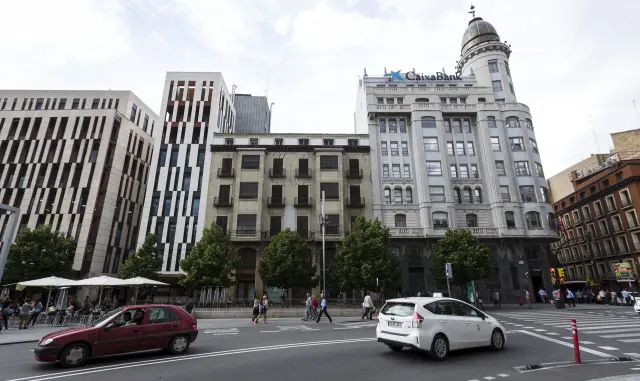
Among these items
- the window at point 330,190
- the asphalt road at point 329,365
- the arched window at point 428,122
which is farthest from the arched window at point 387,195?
the asphalt road at point 329,365

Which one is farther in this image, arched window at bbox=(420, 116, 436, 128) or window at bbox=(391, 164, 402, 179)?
arched window at bbox=(420, 116, 436, 128)

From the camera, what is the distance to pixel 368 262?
28906mm

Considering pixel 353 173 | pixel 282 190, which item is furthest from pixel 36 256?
pixel 353 173

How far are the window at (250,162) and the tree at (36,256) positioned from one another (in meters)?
21.0

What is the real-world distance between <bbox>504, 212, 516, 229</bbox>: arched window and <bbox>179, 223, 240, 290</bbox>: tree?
102 feet

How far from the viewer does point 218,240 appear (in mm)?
A: 30531

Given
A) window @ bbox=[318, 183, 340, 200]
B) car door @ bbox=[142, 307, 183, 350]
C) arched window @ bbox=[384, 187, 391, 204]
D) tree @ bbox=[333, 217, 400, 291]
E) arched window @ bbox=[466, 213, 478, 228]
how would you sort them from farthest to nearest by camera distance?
arched window @ bbox=[384, 187, 391, 204], window @ bbox=[318, 183, 340, 200], arched window @ bbox=[466, 213, 478, 228], tree @ bbox=[333, 217, 400, 291], car door @ bbox=[142, 307, 183, 350]

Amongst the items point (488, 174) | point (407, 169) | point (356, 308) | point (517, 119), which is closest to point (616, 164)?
point (517, 119)

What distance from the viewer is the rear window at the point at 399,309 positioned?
8711mm

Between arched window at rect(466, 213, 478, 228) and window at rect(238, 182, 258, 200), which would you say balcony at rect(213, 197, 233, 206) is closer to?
window at rect(238, 182, 258, 200)

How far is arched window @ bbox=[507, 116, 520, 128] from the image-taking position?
41.9 m

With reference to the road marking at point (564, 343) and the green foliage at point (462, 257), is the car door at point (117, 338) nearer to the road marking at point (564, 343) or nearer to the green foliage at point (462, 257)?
the road marking at point (564, 343)

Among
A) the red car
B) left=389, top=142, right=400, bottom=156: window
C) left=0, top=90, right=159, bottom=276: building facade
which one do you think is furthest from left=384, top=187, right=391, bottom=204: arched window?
left=0, top=90, right=159, bottom=276: building facade

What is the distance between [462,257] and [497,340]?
2238cm
